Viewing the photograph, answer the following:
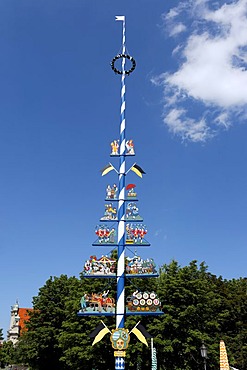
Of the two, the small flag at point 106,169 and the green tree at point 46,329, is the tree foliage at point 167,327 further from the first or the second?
the small flag at point 106,169

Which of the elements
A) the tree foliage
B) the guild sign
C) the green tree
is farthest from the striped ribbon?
the green tree

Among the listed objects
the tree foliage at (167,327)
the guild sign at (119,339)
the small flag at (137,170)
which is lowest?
the guild sign at (119,339)

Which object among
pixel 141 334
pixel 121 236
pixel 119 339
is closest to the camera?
pixel 119 339

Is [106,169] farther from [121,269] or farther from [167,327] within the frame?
[167,327]

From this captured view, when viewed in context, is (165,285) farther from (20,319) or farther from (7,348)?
(20,319)

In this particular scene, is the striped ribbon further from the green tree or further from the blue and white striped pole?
the green tree

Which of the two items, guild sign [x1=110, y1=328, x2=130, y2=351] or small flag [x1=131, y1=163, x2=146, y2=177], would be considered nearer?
guild sign [x1=110, y1=328, x2=130, y2=351]

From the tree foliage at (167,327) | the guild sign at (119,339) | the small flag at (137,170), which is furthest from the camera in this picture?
the tree foliage at (167,327)

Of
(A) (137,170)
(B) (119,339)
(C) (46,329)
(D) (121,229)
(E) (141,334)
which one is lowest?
(B) (119,339)

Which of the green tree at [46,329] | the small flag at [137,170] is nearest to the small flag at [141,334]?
the small flag at [137,170]

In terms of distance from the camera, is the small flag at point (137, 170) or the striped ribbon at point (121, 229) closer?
the striped ribbon at point (121, 229)

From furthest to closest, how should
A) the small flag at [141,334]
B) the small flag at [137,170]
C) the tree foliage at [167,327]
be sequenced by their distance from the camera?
the tree foliage at [167,327] < the small flag at [137,170] < the small flag at [141,334]

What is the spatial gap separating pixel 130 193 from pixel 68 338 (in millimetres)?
17041

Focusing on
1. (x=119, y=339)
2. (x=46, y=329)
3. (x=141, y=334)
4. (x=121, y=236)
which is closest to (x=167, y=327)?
(x=141, y=334)
